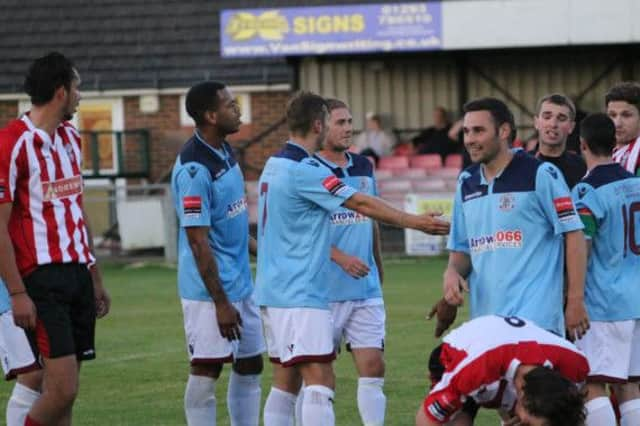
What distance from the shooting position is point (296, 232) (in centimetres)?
867

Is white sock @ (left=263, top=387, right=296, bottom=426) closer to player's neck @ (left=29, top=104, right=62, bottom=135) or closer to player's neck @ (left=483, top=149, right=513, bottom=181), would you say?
player's neck @ (left=483, top=149, right=513, bottom=181)

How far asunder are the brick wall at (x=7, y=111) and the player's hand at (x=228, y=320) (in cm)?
2168

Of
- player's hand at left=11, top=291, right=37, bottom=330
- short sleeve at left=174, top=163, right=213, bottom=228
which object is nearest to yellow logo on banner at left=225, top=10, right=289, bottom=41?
short sleeve at left=174, top=163, right=213, bottom=228

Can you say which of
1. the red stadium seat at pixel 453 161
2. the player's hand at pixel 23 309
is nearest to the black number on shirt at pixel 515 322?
the player's hand at pixel 23 309

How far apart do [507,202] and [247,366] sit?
2202mm

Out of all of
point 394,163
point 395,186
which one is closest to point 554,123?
point 395,186

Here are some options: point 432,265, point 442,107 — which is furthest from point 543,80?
point 432,265

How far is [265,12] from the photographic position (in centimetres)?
2650

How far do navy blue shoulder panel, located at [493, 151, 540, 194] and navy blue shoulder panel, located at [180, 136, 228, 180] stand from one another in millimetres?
1872

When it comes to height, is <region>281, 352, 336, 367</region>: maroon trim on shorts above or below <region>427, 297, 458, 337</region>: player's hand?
below

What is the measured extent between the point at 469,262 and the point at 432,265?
14204 mm

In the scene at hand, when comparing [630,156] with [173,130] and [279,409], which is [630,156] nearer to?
[279,409]

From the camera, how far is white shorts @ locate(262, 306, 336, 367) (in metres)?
8.63

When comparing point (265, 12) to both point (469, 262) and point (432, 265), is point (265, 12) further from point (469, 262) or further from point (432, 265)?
point (469, 262)
